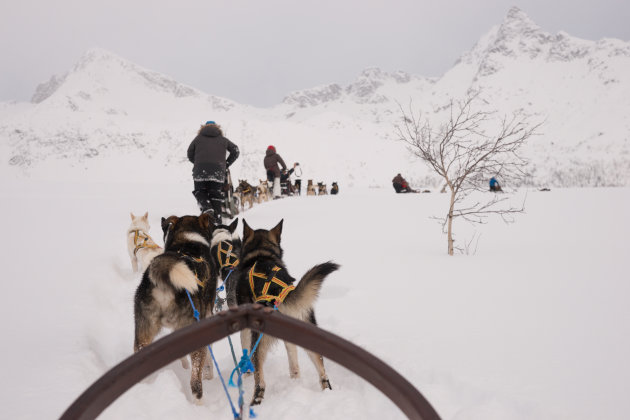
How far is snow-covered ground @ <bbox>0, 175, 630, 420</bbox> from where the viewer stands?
1.80 m

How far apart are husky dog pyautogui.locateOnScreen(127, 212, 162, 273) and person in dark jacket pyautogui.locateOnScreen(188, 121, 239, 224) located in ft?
6.57

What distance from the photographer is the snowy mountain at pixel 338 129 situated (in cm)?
3029

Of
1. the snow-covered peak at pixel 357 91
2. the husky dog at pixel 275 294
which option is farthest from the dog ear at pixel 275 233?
the snow-covered peak at pixel 357 91

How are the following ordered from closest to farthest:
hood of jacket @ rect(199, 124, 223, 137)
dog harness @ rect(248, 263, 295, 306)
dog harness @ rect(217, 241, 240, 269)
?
dog harness @ rect(248, 263, 295, 306), dog harness @ rect(217, 241, 240, 269), hood of jacket @ rect(199, 124, 223, 137)

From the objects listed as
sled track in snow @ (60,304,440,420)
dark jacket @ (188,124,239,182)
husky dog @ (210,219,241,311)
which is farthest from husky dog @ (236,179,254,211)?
A: sled track in snow @ (60,304,440,420)

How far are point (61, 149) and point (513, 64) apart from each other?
10231 cm

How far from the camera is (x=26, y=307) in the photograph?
2.76 metres

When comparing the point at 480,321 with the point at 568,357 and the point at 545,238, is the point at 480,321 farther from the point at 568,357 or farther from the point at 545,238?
the point at 545,238

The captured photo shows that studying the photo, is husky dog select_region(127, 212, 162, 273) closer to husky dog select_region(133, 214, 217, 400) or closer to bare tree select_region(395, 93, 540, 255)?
husky dog select_region(133, 214, 217, 400)

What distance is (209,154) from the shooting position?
22.2 ft

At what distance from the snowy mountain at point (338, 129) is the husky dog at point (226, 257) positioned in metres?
3.92

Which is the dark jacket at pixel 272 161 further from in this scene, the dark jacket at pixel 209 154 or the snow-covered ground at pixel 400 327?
the snow-covered ground at pixel 400 327

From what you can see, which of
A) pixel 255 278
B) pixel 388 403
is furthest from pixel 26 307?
pixel 388 403

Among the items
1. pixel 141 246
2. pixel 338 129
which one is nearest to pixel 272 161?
pixel 141 246
